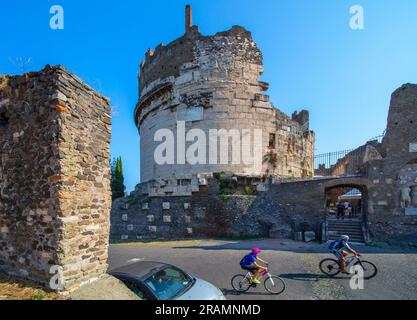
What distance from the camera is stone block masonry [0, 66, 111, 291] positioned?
4.21 metres

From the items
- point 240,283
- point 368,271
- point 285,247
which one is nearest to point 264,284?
point 240,283

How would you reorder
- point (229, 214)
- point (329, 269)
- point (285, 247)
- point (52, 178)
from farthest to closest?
point (229, 214) → point (285, 247) → point (329, 269) → point (52, 178)

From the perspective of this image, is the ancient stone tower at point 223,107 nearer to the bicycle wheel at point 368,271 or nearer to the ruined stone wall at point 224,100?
the ruined stone wall at point 224,100

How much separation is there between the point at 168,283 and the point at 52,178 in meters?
2.79

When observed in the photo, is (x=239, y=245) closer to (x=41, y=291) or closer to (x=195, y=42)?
(x=41, y=291)

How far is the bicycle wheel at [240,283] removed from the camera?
5.67m

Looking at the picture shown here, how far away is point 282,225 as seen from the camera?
38.6 ft

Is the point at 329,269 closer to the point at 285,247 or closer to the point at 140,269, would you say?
the point at 285,247

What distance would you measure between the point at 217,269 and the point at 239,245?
326 centimetres

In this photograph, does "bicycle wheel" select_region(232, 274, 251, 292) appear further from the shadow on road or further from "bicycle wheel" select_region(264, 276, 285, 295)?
the shadow on road

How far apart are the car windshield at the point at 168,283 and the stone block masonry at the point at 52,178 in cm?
166

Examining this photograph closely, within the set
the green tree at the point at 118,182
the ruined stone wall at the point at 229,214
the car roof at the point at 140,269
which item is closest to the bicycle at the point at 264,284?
the car roof at the point at 140,269

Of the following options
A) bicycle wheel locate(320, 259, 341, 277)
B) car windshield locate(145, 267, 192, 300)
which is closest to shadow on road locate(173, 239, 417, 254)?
bicycle wheel locate(320, 259, 341, 277)

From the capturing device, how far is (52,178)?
4.21 metres
